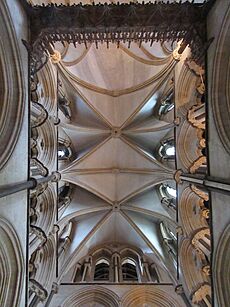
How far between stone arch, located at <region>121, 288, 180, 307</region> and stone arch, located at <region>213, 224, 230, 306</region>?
3.97 m

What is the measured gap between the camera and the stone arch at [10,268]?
8297 mm

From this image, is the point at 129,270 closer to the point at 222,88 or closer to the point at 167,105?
the point at 167,105

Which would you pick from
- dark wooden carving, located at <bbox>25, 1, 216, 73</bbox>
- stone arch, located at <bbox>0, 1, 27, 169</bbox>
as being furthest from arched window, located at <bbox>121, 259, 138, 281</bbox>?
dark wooden carving, located at <bbox>25, 1, 216, 73</bbox>

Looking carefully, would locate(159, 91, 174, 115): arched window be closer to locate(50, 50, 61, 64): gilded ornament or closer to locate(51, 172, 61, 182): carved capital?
locate(50, 50, 61, 64): gilded ornament

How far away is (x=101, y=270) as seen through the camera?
15062 millimetres

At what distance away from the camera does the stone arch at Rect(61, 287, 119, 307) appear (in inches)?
478

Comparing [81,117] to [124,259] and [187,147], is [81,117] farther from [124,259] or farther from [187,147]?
[124,259]

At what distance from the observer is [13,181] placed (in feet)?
27.0

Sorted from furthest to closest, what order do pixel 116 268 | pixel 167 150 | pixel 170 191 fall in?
pixel 167 150 → pixel 170 191 → pixel 116 268

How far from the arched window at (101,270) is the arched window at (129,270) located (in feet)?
2.17

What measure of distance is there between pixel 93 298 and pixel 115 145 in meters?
6.56

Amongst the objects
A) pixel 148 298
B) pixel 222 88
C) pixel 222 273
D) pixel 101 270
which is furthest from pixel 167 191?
pixel 222 88

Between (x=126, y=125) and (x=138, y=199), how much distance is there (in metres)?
3.33

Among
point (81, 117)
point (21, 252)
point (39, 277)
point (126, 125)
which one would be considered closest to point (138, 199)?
point (126, 125)
